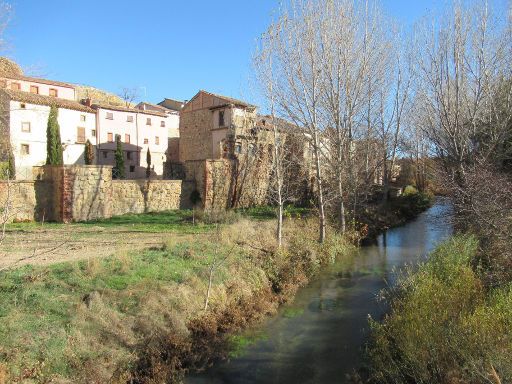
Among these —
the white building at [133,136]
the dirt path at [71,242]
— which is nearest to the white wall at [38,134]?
the white building at [133,136]

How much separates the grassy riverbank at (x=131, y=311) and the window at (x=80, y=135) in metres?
27.3

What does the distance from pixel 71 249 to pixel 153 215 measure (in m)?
7.72

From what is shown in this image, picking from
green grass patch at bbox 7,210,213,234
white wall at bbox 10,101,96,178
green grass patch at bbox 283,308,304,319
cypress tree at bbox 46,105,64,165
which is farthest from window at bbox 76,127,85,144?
green grass patch at bbox 283,308,304,319

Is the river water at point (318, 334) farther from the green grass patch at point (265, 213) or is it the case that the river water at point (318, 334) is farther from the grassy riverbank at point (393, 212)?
the grassy riverbank at point (393, 212)

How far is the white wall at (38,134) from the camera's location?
30859mm

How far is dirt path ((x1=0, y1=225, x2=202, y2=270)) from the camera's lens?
9422 mm

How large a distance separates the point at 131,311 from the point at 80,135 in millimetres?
31337

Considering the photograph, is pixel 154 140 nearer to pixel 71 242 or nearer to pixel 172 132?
pixel 172 132

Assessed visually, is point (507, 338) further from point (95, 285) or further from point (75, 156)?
point (75, 156)

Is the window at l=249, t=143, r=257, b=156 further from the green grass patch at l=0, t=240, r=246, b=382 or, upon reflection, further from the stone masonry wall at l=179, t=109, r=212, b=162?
the green grass patch at l=0, t=240, r=246, b=382

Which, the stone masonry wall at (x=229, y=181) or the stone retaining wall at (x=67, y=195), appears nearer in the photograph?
the stone retaining wall at (x=67, y=195)

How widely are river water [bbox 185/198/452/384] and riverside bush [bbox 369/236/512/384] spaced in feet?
2.47

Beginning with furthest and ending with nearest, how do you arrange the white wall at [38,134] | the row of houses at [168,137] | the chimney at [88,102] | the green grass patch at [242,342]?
the chimney at [88,102] < the white wall at [38,134] < the row of houses at [168,137] < the green grass patch at [242,342]

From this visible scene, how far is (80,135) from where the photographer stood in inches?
1393
